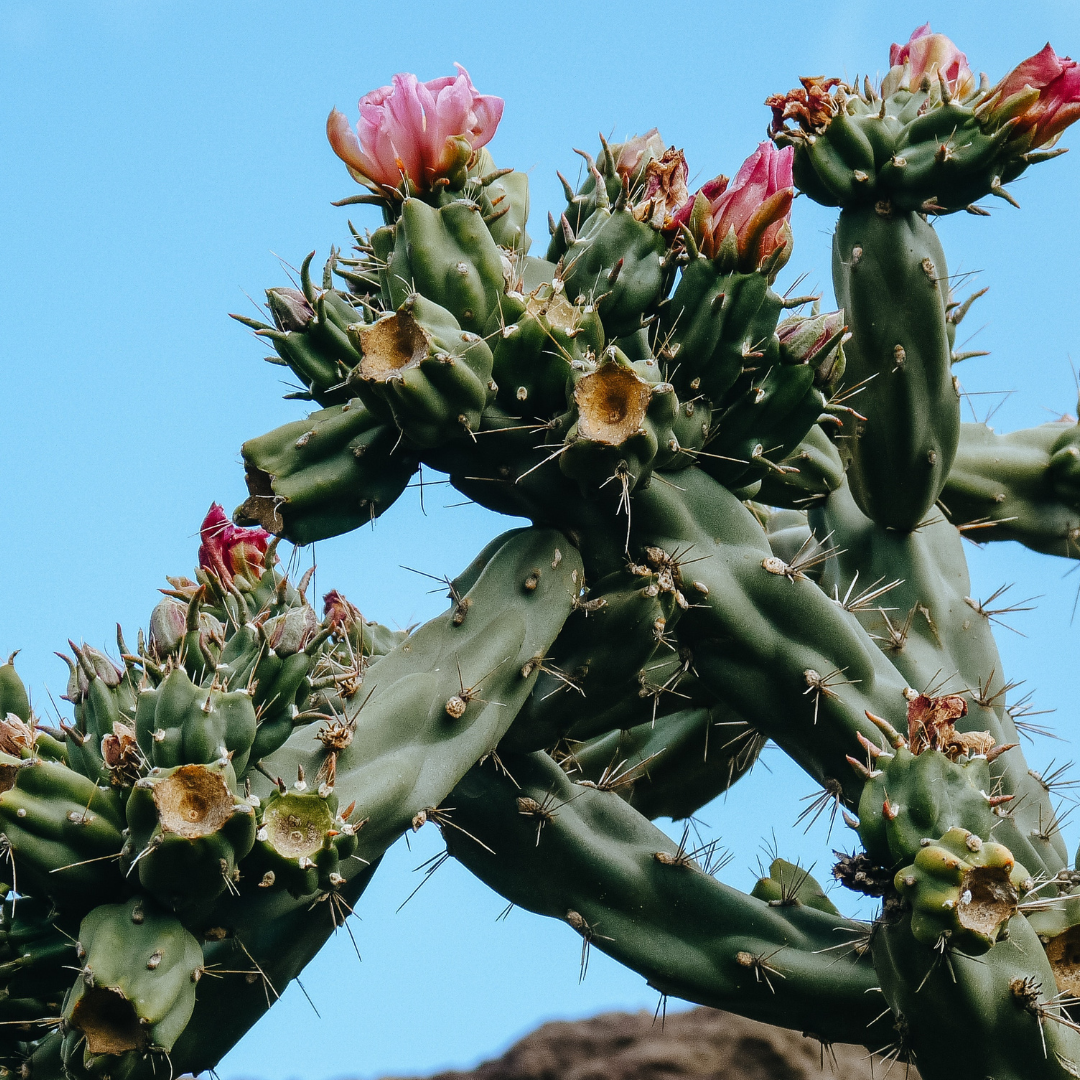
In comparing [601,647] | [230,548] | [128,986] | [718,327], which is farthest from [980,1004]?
[230,548]

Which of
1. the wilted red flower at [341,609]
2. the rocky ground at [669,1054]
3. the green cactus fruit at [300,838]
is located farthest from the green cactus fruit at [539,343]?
the rocky ground at [669,1054]

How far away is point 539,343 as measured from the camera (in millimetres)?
2398

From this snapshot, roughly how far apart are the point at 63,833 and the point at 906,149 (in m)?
Answer: 2.22

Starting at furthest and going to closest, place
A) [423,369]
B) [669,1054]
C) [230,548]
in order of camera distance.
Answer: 1. [669,1054]
2. [230,548]
3. [423,369]

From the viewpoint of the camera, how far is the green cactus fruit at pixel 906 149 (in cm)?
291

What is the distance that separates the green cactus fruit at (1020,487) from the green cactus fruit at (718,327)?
117 centimetres

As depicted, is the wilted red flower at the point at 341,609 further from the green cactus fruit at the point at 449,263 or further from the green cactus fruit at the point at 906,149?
the green cactus fruit at the point at 906,149

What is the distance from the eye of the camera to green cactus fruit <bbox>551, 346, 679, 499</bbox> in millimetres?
2336

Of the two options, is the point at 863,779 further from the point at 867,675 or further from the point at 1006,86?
the point at 1006,86

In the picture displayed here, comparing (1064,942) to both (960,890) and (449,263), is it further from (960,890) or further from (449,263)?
(449,263)

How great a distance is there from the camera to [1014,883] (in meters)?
2.20

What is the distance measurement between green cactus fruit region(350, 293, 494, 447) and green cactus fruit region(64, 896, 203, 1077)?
903 mm

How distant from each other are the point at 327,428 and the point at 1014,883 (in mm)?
1429

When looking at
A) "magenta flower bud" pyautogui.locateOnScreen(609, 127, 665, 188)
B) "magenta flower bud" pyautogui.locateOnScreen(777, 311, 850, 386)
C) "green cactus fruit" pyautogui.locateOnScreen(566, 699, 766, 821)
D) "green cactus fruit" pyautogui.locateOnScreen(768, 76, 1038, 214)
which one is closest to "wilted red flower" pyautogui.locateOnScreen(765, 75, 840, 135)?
"green cactus fruit" pyautogui.locateOnScreen(768, 76, 1038, 214)
